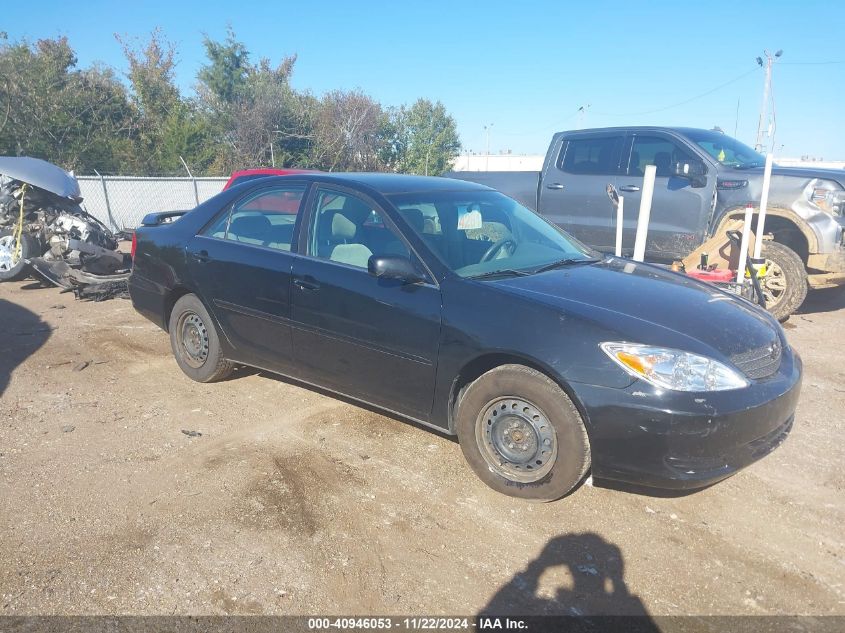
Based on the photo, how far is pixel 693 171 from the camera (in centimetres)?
707

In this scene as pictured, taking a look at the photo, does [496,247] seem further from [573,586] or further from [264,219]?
[573,586]

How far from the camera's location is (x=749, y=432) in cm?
302

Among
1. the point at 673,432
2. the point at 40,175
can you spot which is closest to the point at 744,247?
the point at 673,432

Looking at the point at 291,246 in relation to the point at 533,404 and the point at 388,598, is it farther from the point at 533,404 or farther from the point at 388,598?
the point at 388,598

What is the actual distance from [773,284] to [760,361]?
14.8 feet

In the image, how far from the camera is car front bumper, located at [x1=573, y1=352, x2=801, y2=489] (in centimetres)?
289

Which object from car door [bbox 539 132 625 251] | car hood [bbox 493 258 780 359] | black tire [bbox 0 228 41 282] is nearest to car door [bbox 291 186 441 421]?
car hood [bbox 493 258 780 359]

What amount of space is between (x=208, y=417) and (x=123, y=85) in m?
31.5

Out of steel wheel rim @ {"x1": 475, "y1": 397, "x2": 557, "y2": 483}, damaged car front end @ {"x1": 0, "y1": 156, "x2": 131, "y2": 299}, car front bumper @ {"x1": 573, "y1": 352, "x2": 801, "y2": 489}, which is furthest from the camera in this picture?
damaged car front end @ {"x1": 0, "y1": 156, "x2": 131, "y2": 299}

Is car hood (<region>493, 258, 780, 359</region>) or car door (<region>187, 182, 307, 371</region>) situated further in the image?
car door (<region>187, 182, 307, 371</region>)

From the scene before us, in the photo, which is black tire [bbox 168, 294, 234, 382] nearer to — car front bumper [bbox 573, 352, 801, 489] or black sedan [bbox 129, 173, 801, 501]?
black sedan [bbox 129, 173, 801, 501]

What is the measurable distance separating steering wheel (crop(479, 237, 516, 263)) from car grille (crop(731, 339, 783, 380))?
1506mm

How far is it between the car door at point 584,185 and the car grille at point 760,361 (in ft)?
14.9

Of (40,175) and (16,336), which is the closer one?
(16,336)
